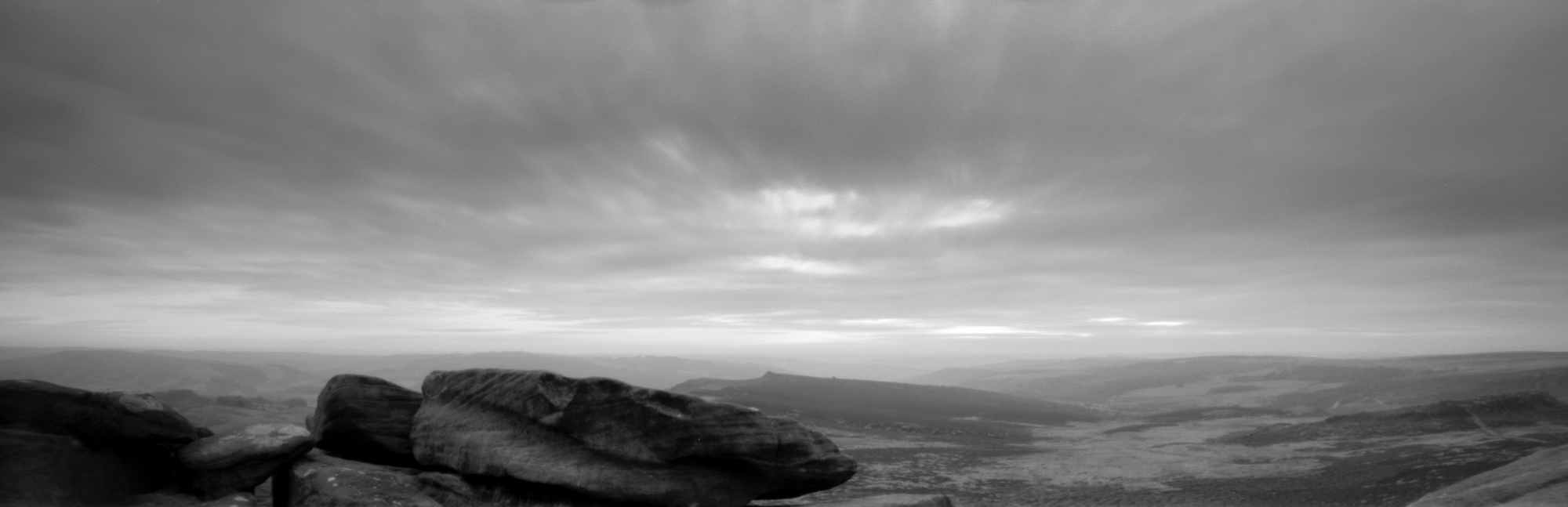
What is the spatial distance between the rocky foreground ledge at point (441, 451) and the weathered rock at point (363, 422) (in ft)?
0.17

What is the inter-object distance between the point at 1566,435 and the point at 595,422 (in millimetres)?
74820

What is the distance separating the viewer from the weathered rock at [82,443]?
1786cm

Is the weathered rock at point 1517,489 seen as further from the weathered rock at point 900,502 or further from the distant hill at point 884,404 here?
the distant hill at point 884,404

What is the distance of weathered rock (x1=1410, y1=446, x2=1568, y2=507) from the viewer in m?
22.2

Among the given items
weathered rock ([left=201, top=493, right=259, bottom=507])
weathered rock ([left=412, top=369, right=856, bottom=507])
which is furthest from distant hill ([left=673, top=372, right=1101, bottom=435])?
weathered rock ([left=201, top=493, right=259, bottom=507])

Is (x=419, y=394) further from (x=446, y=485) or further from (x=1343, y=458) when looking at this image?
(x=1343, y=458)

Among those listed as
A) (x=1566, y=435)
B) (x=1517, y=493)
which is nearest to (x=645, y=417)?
(x=1517, y=493)

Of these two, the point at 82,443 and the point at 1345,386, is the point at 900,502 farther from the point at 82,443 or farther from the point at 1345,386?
the point at 1345,386

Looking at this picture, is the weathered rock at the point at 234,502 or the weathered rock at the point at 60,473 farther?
the weathered rock at the point at 234,502

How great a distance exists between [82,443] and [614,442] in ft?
49.9

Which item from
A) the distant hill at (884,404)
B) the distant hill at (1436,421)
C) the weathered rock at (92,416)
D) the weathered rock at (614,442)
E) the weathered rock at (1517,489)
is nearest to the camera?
the weathered rock at (92,416)

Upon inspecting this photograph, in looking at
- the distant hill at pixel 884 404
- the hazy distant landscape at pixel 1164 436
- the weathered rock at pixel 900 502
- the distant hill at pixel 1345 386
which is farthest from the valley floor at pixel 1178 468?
the distant hill at pixel 1345 386

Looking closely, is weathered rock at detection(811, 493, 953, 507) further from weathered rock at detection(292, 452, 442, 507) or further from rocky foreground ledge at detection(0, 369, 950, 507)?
weathered rock at detection(292, 452, 442, 507)

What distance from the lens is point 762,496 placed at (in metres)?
23.5
